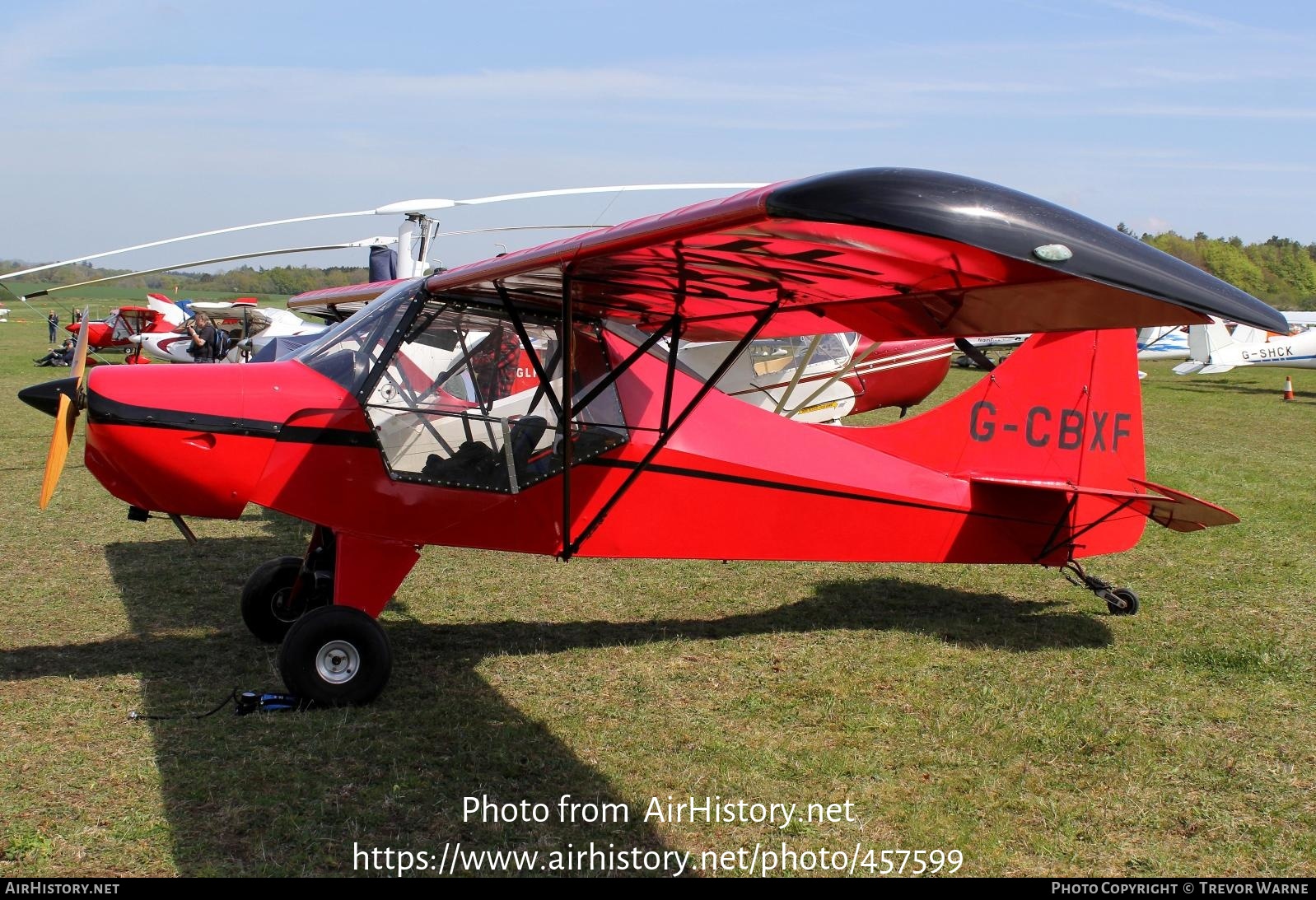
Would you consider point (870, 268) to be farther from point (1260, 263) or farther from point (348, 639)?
point (1260, 263)

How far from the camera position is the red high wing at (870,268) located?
2.68 m

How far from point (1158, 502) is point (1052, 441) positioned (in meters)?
0.70

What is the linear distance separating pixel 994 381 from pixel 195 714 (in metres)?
4.75

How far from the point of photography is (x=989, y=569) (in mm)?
8086

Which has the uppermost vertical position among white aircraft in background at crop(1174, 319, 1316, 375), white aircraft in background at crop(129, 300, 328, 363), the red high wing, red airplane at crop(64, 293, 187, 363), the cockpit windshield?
the red high wing

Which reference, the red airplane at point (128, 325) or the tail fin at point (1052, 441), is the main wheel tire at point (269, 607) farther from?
the red airplane at point (128, 325)

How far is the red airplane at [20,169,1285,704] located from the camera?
452cm

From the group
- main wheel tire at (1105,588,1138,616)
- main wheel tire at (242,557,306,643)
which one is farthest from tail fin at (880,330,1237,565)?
main wheel tire at (242,557,306,643)

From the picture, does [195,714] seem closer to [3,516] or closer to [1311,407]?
[3,516]

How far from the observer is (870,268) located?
147 inches

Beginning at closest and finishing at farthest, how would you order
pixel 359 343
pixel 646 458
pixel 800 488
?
pixel 359 343 → pixel 646 458 → pixel 800 488

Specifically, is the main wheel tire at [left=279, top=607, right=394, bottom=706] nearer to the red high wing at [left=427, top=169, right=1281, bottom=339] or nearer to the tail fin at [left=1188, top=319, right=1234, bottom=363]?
the red high wing at [left=427, top=169, right=1281, bottom=339]

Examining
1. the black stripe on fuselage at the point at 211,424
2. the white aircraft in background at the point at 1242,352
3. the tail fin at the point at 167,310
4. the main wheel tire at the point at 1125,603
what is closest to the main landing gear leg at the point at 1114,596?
the main wheel tire at the point at 1125,603

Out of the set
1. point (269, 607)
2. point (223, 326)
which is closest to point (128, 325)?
point (223, 326)
